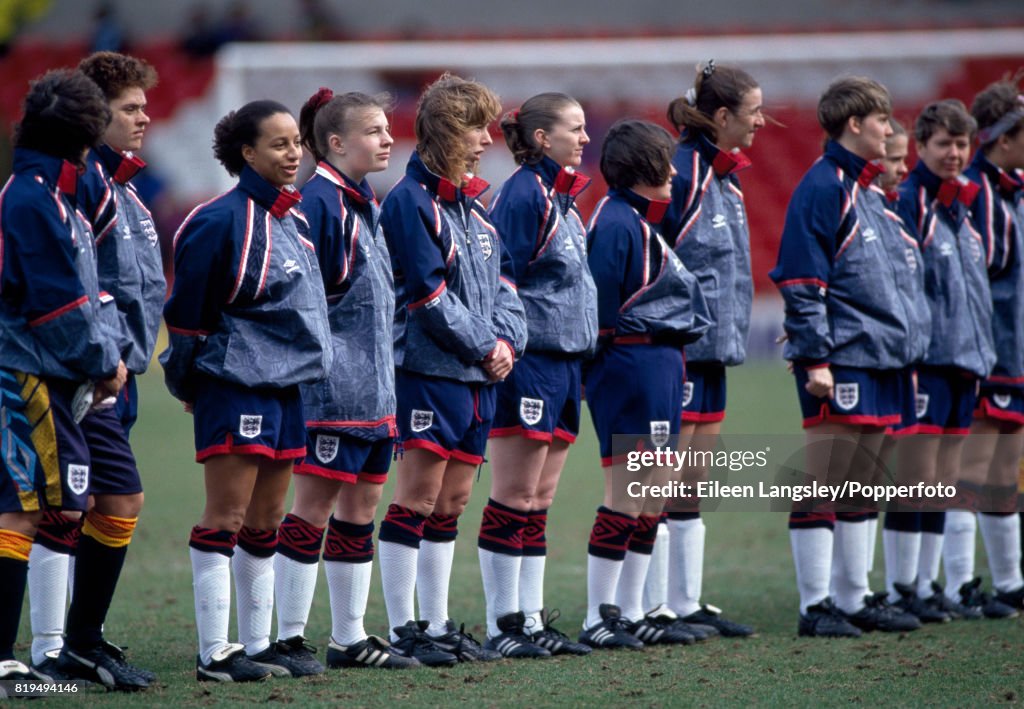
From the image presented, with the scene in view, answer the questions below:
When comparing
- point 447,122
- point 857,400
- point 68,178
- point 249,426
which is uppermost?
point 447,122

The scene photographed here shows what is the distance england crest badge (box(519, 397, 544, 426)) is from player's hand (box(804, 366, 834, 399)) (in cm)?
124

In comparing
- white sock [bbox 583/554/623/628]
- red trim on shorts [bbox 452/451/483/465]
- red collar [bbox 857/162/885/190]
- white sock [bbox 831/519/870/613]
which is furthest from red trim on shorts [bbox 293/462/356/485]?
red collar [bbox 857/162/885/190]

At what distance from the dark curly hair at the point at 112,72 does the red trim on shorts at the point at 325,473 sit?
143 centimetres

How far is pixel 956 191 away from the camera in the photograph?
22.3 ft

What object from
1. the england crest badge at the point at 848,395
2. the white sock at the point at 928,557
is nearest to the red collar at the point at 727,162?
the england crest badge at the point at 848,395

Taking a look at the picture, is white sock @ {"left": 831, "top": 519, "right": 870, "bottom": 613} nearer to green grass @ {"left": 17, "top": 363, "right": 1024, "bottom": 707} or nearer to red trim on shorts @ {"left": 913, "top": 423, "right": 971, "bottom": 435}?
green grass @ {"left": 17, "top": 363, "right": 1024, "bottom": 707}

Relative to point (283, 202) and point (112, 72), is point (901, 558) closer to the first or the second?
point (283, 202)

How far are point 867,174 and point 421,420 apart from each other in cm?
234

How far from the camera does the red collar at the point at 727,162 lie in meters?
6.25

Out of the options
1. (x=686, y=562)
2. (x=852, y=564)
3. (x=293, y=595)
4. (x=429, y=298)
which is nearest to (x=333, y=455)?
(x=293, y=595)

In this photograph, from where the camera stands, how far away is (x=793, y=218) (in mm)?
6277

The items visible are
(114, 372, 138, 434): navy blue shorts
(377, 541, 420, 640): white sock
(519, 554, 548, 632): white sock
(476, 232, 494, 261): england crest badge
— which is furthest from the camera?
(519, 554, 548, 632): white sock

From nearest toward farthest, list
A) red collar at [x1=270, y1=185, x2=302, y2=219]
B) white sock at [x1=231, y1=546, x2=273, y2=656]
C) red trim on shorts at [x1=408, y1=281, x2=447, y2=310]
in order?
red collar at [x1=270, y1=185, x2=302, y2=219], white sock at [x1=231, y1=546, x2=273, y2=656], red trim on shorts at [x1=408, y1=281, x2=447, y2=310]

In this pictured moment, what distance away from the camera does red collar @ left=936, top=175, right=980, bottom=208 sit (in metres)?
6.78
